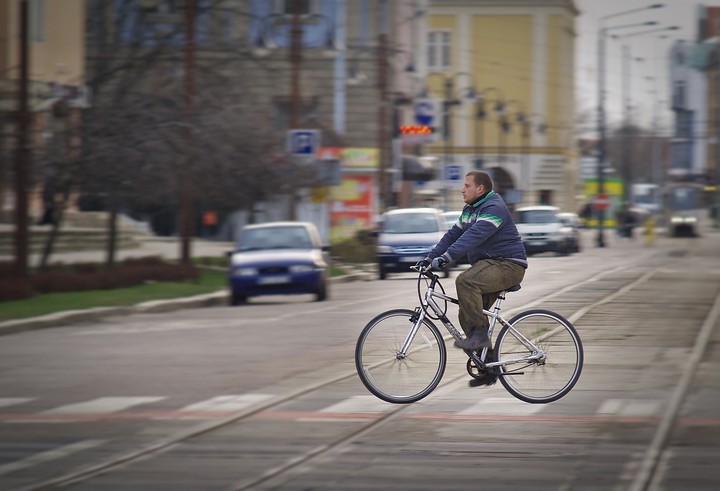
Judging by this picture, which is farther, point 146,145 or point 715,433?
point 146,145

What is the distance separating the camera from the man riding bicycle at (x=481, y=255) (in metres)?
11.7

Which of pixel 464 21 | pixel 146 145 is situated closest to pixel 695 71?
pixel 464 21

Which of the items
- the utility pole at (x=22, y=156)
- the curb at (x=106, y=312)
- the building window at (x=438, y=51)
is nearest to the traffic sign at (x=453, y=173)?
the curb at (x=106, y=312)

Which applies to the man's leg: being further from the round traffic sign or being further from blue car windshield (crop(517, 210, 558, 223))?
the round traffic sign

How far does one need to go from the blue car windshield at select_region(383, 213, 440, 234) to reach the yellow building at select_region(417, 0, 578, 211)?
181ft

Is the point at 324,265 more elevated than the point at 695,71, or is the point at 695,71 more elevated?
the point at 695,71

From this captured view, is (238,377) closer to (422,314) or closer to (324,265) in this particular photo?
(422,314)

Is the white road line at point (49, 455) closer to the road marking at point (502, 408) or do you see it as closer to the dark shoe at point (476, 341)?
the road marking at point (502, 408)

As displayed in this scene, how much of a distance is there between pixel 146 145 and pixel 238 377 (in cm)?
1601

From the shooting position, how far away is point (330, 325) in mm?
20703

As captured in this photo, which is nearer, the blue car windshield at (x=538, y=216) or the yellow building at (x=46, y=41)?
the yellow building at (x=46, y=41)

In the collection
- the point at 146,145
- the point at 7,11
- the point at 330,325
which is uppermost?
the point at 7,11

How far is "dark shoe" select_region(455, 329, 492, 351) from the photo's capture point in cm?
1178

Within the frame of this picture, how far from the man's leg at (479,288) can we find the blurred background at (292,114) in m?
14.3
